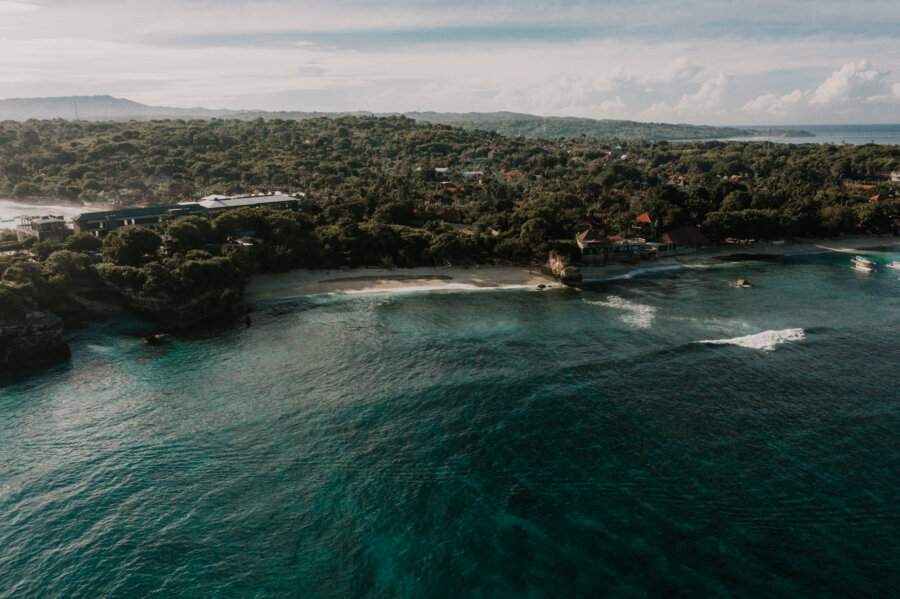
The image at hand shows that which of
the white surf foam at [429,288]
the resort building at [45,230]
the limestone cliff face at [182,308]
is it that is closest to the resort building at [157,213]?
the resort building at [45,230]

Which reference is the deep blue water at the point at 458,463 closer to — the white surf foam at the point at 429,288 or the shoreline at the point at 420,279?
the white surf foam at the point at 429,288

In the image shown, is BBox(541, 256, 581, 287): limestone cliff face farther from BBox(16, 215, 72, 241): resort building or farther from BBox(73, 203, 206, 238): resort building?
BBox(16, 215, 72, 241): resort building

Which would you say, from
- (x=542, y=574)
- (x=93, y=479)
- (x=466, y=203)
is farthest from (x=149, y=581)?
(x=466, y=203)

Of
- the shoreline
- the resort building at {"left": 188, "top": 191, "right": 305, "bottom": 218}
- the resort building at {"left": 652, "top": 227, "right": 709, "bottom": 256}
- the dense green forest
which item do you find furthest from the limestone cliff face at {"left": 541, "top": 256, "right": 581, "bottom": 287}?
the resort building at {"left": 188, "top": 191, "right": 305, "bottom": 218}

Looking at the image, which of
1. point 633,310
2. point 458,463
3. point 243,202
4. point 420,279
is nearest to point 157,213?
point 243,202

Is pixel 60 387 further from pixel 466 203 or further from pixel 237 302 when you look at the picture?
pixel 466 203

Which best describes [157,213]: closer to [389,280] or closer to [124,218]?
[124,218]
